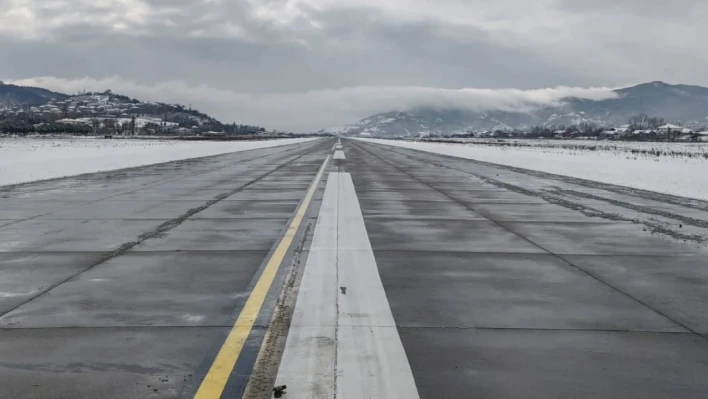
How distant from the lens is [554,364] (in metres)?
4.91

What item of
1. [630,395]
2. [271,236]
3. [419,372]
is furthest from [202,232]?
[630,395]

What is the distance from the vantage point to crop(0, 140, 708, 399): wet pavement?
15.2 feet

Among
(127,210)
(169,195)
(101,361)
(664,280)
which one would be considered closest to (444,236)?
(664,280)

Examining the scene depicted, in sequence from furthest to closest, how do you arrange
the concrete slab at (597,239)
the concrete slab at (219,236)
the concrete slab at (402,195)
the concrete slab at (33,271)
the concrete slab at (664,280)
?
the concrete slab at (402,195) → the concrete slab at (597,239) → the concrete slab at (219,236) → the concrete slab at (33,271) → the concrete slab at (664,280)

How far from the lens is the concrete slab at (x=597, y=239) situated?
10008 mm

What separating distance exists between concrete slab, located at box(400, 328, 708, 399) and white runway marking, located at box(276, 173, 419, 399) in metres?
0.21

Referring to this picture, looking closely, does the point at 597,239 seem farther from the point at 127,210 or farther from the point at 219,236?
the point at 127,210

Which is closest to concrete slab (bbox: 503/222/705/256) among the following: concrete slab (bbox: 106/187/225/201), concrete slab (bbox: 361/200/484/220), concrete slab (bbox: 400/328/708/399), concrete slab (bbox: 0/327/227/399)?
concrete slab (bbox: 361/200/484/220)

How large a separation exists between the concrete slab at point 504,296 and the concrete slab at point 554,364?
1.03ft

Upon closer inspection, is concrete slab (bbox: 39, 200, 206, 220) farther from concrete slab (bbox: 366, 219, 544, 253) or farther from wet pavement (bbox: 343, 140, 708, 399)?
concrete slab (bbox: 366, 219, 544, 253)

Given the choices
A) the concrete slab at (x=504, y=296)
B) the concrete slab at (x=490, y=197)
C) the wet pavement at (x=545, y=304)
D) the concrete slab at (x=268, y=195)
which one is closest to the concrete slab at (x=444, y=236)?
the wet pavement at (x=545, y=304)

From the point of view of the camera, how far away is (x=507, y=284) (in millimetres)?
7570

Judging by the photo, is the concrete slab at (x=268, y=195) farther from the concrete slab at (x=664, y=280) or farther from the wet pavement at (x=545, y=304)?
the concrete slab at (x=664, y=280)

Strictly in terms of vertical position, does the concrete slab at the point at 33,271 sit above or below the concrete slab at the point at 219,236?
below
